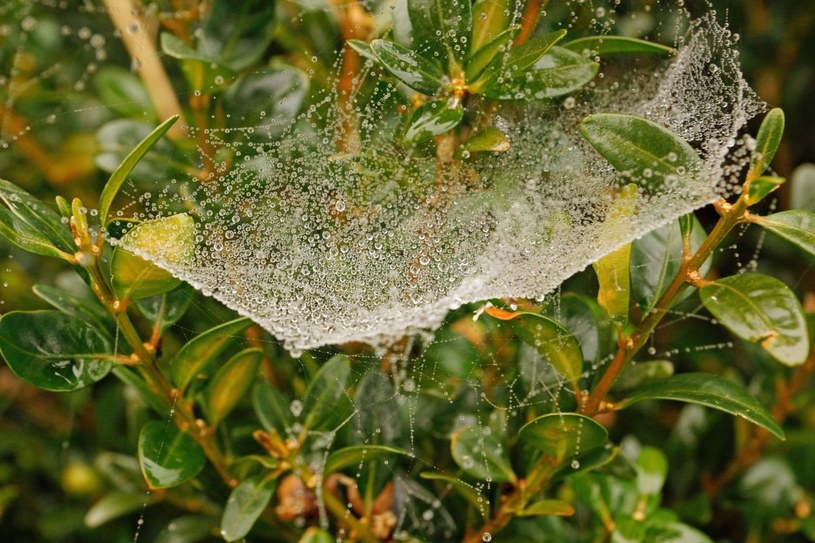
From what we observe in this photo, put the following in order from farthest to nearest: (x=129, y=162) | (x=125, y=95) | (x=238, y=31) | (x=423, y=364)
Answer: (x=125, y=95) < (x=238, y=31) < (x=423, y=364) < (x=129, y=162)

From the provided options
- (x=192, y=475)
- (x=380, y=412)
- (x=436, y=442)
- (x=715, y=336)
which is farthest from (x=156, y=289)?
(x=715, y=336)

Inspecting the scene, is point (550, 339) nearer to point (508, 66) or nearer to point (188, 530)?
point (508, 66)

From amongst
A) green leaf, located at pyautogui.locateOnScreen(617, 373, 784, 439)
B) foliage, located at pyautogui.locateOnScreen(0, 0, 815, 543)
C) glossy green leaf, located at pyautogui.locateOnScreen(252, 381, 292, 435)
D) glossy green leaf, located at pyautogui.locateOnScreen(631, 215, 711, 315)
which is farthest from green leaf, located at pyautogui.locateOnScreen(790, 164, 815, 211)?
glossy green leaf, located at pyautogui.locateOnScreen(252, 381, 292, 435)

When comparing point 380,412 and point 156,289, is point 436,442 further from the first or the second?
point 156,289

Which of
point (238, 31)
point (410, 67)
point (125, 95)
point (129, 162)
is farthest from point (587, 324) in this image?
point (125, 95)

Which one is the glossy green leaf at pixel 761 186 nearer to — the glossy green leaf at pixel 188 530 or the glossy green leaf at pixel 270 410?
the glossy green leaf at pixel 270 410

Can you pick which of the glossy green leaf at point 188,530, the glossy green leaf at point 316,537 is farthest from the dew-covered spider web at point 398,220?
the glossy green leaf at point 188,530

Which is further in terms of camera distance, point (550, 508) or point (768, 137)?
point (550, 508)
